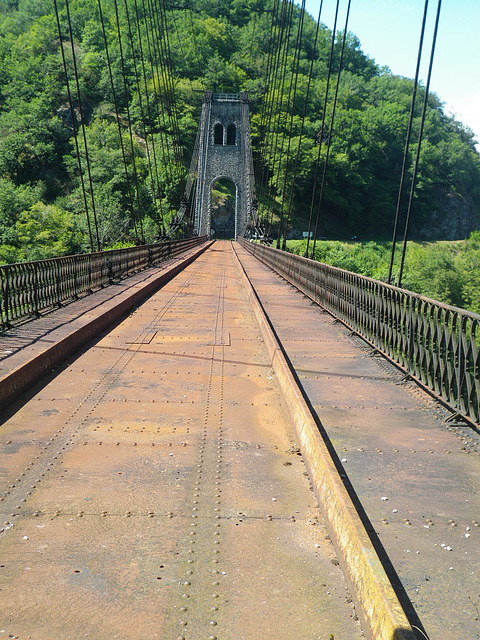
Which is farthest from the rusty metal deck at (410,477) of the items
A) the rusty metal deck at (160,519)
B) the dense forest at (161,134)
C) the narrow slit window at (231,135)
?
the narrow slit window at (231,135)

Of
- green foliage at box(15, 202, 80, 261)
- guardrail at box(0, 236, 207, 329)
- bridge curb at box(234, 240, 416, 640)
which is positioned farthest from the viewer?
green foliage at box(15, 202, 80, 261)

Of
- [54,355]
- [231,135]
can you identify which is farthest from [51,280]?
[231,135]

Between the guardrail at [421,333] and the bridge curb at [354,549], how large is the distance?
142cm

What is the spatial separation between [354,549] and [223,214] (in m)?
90.0

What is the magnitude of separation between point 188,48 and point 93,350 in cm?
11827

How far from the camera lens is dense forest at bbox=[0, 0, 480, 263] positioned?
65.9 meters

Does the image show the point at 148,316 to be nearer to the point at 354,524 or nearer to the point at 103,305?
the point at 103,305

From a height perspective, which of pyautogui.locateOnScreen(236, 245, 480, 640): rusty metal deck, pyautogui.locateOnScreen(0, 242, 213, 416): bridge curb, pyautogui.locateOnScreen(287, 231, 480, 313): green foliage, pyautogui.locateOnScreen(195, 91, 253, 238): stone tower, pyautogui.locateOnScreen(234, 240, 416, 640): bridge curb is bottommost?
pyautogui.locateOnScreen(287, 231, 480, 313): green foliage

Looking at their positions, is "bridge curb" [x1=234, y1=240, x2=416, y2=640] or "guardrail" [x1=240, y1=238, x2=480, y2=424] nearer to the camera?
"bridge curb" [x1=234, y1=240, x2=416, y2=640]

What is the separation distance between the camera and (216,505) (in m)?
3.68

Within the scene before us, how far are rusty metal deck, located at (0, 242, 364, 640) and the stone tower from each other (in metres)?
75.5

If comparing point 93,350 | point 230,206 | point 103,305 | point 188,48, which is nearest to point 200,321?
point 103,305

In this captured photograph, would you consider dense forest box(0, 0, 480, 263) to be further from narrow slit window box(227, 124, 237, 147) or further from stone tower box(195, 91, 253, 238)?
narrow slit window box(227, 124, 237, 147)

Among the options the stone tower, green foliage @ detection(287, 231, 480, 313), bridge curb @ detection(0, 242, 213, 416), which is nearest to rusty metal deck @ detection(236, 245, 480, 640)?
bridge curb @ detection(0, 242, 213, 416)
